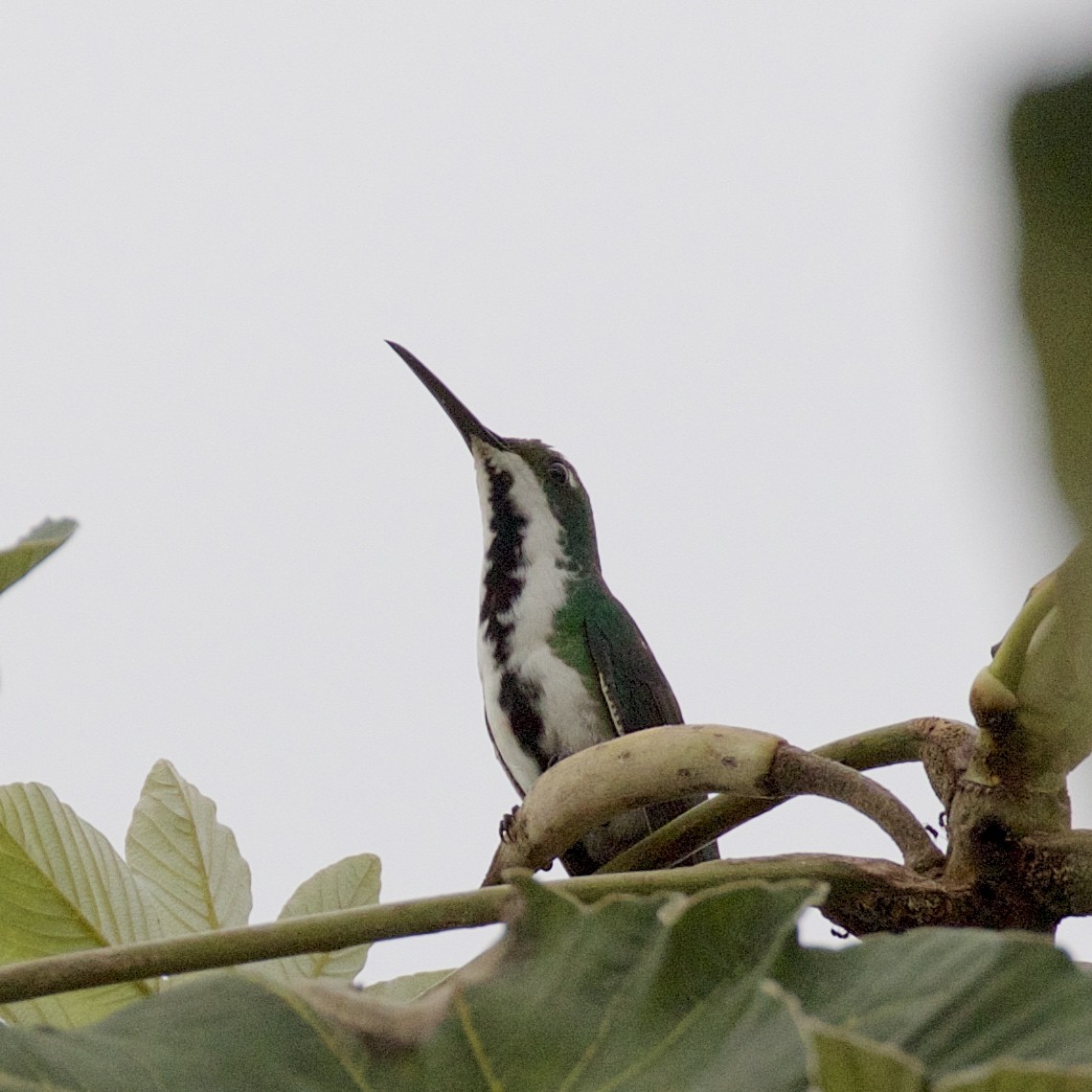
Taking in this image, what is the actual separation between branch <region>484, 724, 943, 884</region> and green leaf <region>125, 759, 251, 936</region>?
349 mm

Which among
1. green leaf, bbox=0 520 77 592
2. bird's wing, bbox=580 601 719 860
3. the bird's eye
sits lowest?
bird's wing, bbox=580 601 719 860

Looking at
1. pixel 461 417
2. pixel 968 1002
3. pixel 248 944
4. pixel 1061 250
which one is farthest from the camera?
pixel 461 417

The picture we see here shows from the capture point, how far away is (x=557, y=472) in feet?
9.13

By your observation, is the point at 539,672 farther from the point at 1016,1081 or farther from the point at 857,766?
the point at 1016,1081

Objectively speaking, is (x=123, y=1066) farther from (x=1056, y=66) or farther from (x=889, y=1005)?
(x=1056, y=66)

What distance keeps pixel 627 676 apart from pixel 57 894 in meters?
1.55

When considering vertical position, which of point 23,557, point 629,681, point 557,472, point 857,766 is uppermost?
point 23,557

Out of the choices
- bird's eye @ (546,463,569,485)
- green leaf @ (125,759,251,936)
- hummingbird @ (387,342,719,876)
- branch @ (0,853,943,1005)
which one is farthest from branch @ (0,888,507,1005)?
bird's eye @ (546,463,569,485)

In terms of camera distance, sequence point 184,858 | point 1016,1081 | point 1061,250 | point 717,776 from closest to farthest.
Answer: point 1061,250
point 1016,1081
point 717,776
point 184,858

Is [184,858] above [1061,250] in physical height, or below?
below

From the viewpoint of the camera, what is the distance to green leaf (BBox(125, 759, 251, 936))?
1.10m

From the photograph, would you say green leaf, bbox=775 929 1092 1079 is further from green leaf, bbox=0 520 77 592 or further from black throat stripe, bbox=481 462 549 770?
black throat stripe, bbox=481 462 549 770

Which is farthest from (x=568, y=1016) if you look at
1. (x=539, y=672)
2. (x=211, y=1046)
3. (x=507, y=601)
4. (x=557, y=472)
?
(x=557, y=472)

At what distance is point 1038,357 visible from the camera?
8.0 inches
